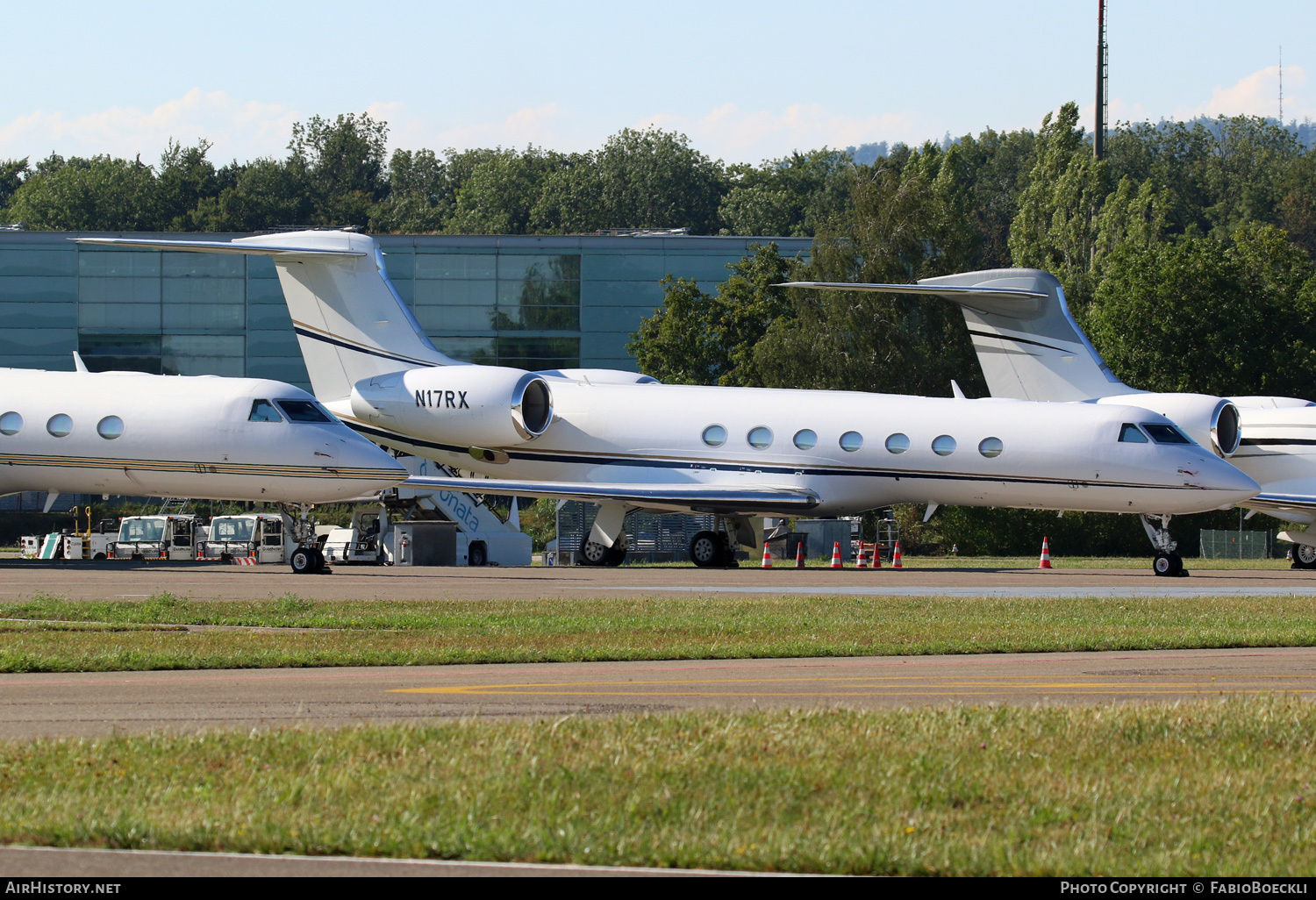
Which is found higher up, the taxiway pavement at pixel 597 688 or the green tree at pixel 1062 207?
the green tree at pixel 1062 207

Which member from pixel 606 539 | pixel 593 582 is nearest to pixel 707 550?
pixel 606 539

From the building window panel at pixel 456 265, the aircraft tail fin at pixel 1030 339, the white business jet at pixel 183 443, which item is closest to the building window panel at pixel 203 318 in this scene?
the building window panel at pixel 456 265

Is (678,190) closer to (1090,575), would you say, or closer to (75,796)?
(1090,575)

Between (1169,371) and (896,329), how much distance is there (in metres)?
9.83

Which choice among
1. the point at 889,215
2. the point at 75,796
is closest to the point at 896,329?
the point at 889,215

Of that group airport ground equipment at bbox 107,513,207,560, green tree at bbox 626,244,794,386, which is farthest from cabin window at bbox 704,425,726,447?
green tree at bbox 626,244,794,386

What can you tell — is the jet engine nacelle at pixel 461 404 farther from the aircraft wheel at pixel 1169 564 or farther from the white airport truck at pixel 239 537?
the aircraft wheel at pixel 1169 564

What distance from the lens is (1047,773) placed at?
7.50 m

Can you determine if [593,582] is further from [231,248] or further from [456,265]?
[456,265]

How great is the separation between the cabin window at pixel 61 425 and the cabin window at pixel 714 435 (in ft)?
A: 39.6

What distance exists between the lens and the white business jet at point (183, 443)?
26.7 meters

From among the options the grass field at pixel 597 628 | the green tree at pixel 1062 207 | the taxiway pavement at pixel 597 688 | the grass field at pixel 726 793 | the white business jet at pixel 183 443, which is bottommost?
the grass field at pixel 597 628

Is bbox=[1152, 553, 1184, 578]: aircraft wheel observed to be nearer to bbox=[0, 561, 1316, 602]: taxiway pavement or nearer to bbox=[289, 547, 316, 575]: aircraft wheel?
bbox=[0, 561, 1316, 602]: taxiway pavement

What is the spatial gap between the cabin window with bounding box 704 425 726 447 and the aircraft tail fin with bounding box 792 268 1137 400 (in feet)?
16.3
